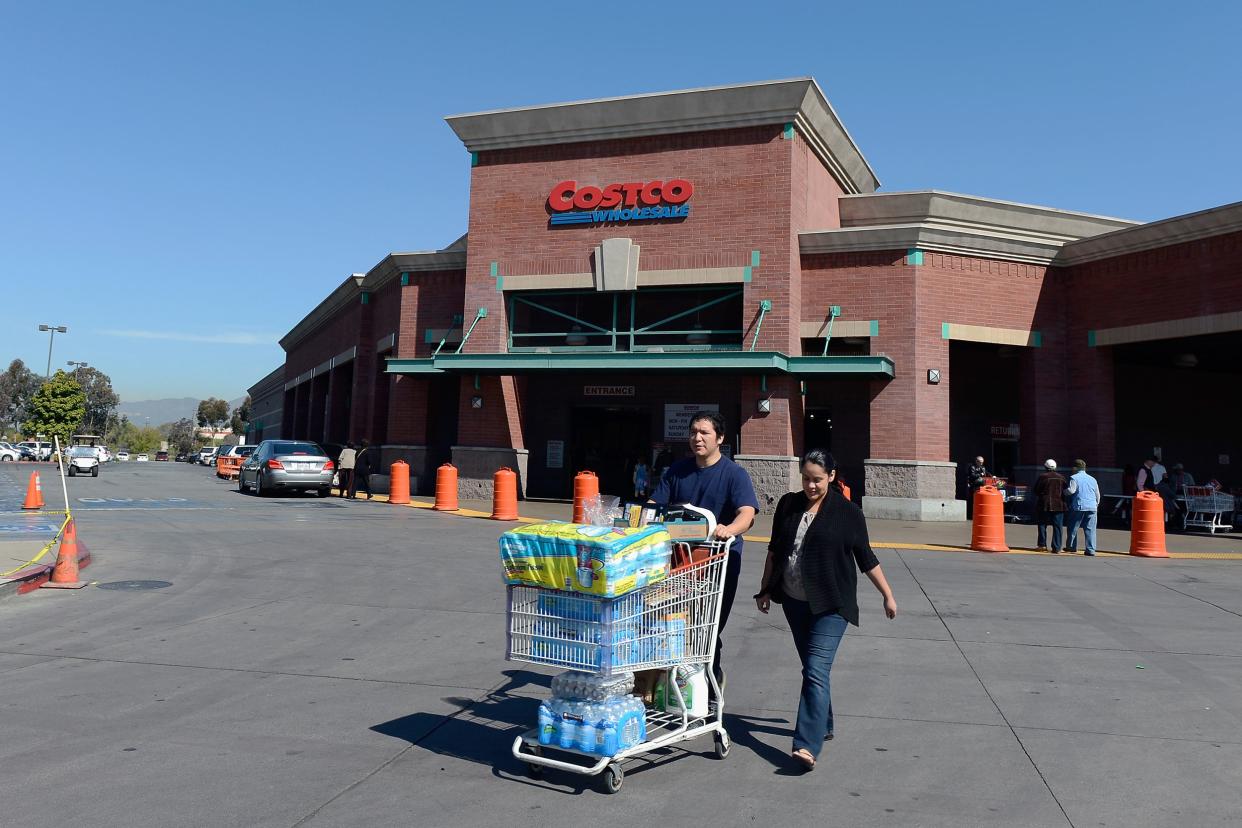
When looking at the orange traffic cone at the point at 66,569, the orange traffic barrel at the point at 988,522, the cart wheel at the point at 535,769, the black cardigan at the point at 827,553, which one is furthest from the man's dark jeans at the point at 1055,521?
the orange traffic cone at the point at 66,569

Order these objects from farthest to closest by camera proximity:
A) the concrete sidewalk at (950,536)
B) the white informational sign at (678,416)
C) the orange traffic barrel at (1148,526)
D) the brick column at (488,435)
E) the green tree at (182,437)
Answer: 1. the green tree at (182,437)
2. the white informational sign at (678,416)
3. the brick column at (488,435)
4. the concrete sidewalk at (950,536)
5. the orange traffic barrel at (1148,526)

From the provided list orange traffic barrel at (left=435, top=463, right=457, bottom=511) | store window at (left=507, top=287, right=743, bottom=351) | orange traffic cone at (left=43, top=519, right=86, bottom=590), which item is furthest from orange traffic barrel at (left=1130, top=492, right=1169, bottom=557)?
orange traffic cone at (left=43, top=519, right=86, bottom=590)

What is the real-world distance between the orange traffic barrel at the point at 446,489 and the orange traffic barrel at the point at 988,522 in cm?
1205

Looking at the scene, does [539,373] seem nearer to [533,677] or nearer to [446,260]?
[446,260]

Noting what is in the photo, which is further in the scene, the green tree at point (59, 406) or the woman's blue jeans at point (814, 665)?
the green tree at point (59, 406)

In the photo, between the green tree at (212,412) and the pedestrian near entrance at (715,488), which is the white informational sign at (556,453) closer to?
the pedestrian near entrance at (715,488)

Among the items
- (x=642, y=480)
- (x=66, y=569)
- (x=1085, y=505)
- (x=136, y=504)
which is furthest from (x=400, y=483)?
(x=1085, y=505)

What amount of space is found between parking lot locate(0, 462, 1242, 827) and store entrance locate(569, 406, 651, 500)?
16.8 meters

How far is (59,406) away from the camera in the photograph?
76500 mm

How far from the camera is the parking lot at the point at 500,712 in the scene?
4.26m

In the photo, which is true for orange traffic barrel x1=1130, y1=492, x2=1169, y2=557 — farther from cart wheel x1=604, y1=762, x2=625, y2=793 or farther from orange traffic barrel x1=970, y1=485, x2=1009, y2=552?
cart wheel x1=604, y1=762, x2=625, y2=793

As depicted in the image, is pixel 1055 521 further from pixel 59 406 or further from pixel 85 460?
pixel 59 406

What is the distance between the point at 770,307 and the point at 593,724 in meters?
18.8

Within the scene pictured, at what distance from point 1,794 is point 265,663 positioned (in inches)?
104
